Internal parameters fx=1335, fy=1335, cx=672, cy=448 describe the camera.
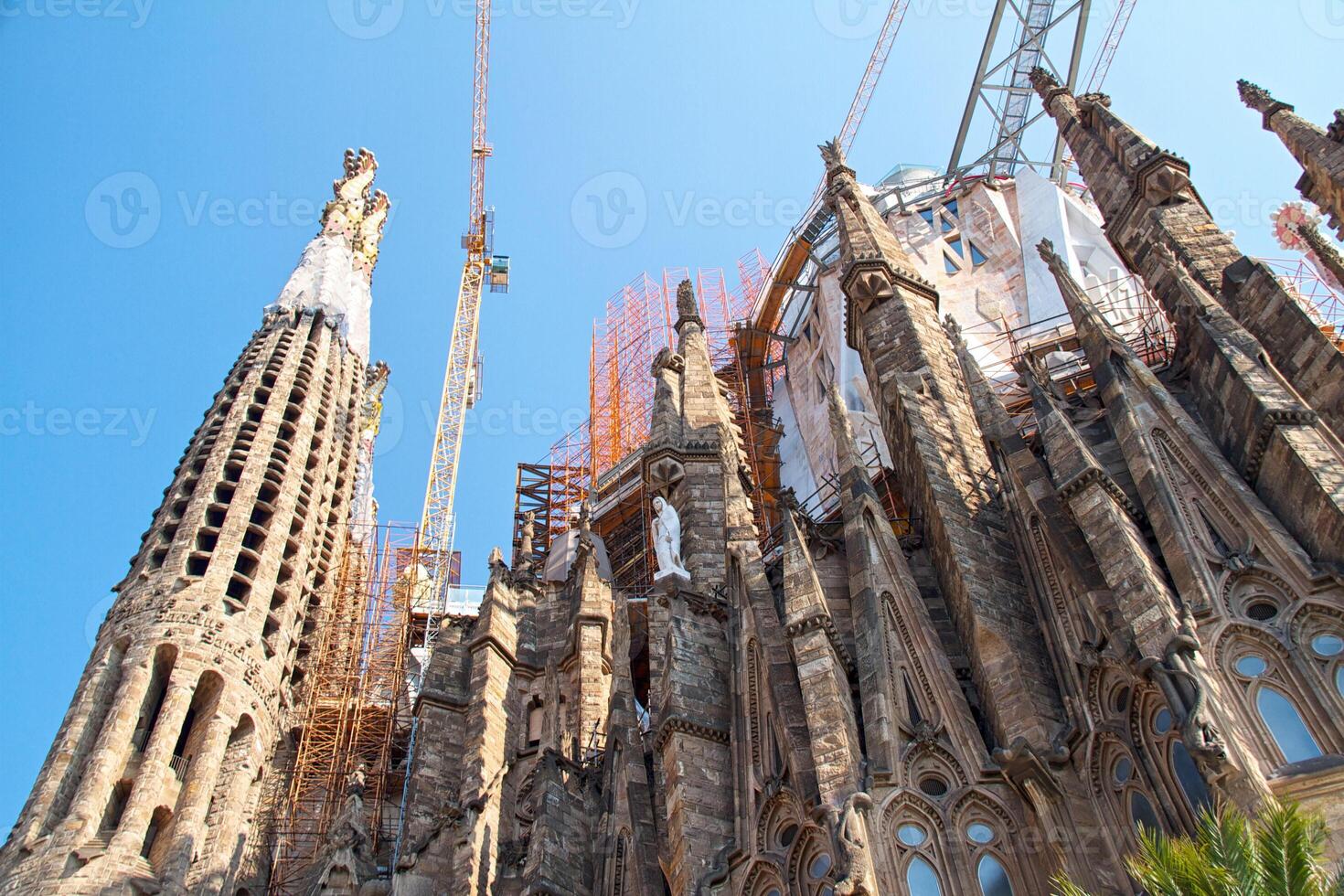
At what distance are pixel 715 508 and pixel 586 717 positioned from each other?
13.3 feet

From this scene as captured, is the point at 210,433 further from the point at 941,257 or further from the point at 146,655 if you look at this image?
the point at 941,257

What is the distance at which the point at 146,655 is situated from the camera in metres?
26.2

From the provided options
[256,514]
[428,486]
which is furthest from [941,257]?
[428,486]

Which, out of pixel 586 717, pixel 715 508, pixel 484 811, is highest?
pixel 715 508

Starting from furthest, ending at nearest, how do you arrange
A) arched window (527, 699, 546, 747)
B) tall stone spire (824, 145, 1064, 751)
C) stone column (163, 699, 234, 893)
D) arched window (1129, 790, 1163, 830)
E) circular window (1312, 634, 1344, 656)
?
arched window (527, 699, 546, 747) → stone column (163, 699, 234, 893) → tall stone spire (824, 145, 1064, 751) → circular window (1312, 634, 1344, 656) → arched window (1129, 790, 1163, 830)

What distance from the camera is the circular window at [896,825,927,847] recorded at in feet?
38.8

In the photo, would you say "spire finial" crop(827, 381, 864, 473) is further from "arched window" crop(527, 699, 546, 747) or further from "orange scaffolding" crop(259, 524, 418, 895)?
"orange scaffolding" crop(259, 524, 418, 895)

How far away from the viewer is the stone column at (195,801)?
23.0m

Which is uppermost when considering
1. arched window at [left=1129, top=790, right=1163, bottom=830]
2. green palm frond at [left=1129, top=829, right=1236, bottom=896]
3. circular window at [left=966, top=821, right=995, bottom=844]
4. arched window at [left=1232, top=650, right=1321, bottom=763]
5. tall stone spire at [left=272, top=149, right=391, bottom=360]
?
tall stone spire at [left=272, top=149, right=391, bottom=360]

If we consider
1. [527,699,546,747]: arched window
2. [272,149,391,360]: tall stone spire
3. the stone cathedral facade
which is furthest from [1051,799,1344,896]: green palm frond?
[272,149,391,360]: tall stone spire

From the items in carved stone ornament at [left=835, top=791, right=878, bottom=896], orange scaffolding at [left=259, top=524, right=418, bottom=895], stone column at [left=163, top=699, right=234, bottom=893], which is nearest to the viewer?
carved stone ornament at [left=835, top=791, right=878, bottom=896]

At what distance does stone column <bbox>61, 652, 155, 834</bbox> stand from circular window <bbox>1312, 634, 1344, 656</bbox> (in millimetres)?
19991

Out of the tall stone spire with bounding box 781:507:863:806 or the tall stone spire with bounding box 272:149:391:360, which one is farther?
the tall stone spire with bounding box 272:149:391:360

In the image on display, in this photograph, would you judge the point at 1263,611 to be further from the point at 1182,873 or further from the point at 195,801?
the point at 195,801
